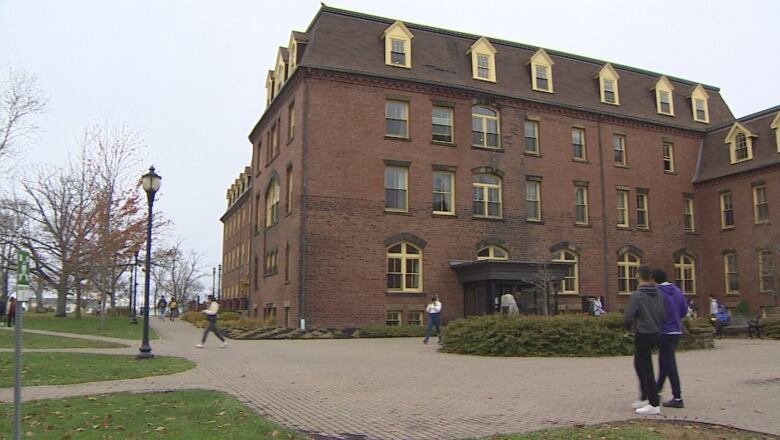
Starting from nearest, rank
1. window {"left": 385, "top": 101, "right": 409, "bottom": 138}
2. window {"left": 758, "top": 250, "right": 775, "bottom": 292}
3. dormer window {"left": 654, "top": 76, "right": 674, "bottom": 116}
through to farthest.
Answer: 1. window {"left": 385, "top": 101, "right": 409, "bottom": 138}
2. window {"left": 758, "top": 250, "right": 775, "bottom": 292}
3. dormer window {"left": 654, "top": 76, "right": 674, "bottom": 116}

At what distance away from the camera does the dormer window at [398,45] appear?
30.5 meters

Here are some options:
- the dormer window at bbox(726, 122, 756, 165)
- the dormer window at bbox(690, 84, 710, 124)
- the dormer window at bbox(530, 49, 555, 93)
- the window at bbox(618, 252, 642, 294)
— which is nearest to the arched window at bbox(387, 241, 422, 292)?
the dormer window at bbox(530, 49, 555, 93)

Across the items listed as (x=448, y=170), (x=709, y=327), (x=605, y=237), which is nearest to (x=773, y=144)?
(x=605, y=237)

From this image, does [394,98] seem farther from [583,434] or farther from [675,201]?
[583,434]

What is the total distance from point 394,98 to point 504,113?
19.3 ft

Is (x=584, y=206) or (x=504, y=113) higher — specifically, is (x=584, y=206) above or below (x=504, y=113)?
below

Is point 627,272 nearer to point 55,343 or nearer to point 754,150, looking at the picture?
point 754,150

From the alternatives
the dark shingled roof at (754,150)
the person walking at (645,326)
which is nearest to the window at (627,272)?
the dark shingled roof at (754,150)

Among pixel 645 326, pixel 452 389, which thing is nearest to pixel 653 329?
pixel 645 326

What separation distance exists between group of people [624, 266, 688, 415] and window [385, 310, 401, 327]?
782 inches

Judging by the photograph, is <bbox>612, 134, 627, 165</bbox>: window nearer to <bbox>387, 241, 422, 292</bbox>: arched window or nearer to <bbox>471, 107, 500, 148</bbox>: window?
<bbox>471, 107, 500, 148</bbox>: window

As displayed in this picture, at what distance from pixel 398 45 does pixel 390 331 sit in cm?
1336

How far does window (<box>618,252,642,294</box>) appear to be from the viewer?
1342 inches

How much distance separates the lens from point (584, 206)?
34000mm
